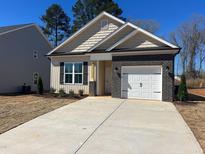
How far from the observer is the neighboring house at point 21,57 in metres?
19.3

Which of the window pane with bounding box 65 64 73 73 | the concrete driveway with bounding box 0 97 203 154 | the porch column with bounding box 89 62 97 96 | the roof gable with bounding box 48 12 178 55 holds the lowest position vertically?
the concrete driveway with bounding box 0 97 203 154

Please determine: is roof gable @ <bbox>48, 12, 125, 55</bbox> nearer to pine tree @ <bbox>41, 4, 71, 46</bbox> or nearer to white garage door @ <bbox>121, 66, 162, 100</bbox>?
white garage door @ <bbox>121, 66, 162, 100</bbox>

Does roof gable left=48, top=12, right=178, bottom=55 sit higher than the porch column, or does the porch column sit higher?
roof gable left=48, top=12, right=178, bottom=55

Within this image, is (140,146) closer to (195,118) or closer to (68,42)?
(195,118)

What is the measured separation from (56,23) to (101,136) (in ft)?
115

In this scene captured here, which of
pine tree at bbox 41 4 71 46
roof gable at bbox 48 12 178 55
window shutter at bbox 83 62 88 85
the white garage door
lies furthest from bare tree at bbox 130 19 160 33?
the white garage door

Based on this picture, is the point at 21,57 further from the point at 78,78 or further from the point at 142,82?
the point at 142,82

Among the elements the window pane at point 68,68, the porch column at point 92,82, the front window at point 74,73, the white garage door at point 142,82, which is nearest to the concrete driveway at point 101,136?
the white garage door at point 142,82

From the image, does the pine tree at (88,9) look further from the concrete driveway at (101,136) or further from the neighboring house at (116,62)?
the concrete driveway at (101,136)

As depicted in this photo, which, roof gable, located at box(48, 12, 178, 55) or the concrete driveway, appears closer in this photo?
the concrete driveway

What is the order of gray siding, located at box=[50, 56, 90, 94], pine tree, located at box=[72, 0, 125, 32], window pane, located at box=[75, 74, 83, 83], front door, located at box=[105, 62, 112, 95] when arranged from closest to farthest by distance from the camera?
gray siding, located at box=[50, 56, 90, 94], window pane, located at box=[75, 74, 83, 83], front door, located at box=[105, 62, 112, 95], pine tree, located at box=[72, 0, 125, 32]

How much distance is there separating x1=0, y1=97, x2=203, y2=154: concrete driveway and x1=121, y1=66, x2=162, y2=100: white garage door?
5221mm

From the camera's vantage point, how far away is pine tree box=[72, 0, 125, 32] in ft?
109

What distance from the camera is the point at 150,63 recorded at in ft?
44.6
